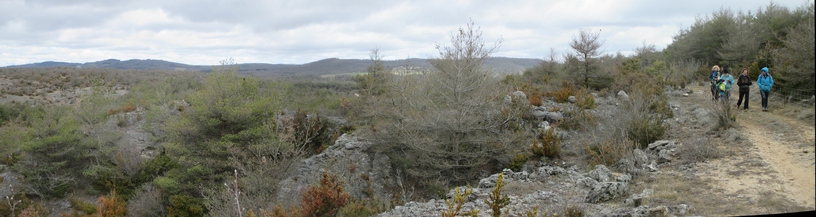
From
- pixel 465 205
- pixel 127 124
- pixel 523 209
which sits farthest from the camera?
pixel 127 124

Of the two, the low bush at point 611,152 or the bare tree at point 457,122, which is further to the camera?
the bare tree at point 457,122

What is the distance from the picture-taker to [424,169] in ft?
42.6

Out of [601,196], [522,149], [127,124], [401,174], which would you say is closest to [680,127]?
[522,149]

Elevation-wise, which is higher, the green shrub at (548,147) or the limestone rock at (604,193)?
the limestone rock at (604,193)

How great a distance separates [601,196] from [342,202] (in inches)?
158

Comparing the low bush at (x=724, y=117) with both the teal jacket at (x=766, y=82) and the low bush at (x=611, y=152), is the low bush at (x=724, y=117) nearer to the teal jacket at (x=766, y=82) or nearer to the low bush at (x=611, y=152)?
the teal jacket at (x=766, y=82)

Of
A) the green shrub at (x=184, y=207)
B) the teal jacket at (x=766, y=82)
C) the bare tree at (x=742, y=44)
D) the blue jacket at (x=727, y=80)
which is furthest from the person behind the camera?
the bare tree at (x=742, y=44)

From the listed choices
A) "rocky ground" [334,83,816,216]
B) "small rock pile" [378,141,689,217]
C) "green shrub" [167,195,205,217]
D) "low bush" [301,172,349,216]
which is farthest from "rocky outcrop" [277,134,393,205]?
"rocky ground" [334,83,816,216]

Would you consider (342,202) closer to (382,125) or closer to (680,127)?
(382,125)

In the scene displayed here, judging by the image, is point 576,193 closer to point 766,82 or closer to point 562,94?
point 766,82

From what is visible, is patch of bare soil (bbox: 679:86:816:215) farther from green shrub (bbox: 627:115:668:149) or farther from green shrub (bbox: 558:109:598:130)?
green shrub (bbox: 558:109:598:130)

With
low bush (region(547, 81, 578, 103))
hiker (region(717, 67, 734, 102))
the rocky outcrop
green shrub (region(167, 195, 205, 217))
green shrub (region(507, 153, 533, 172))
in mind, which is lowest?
green shrub (region(167, 195, 205, 217))

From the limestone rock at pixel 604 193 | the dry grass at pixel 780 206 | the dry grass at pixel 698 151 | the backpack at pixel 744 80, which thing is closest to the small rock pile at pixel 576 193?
the limestone rock at pixel 604 193

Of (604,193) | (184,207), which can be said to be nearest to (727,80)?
(604,193)
